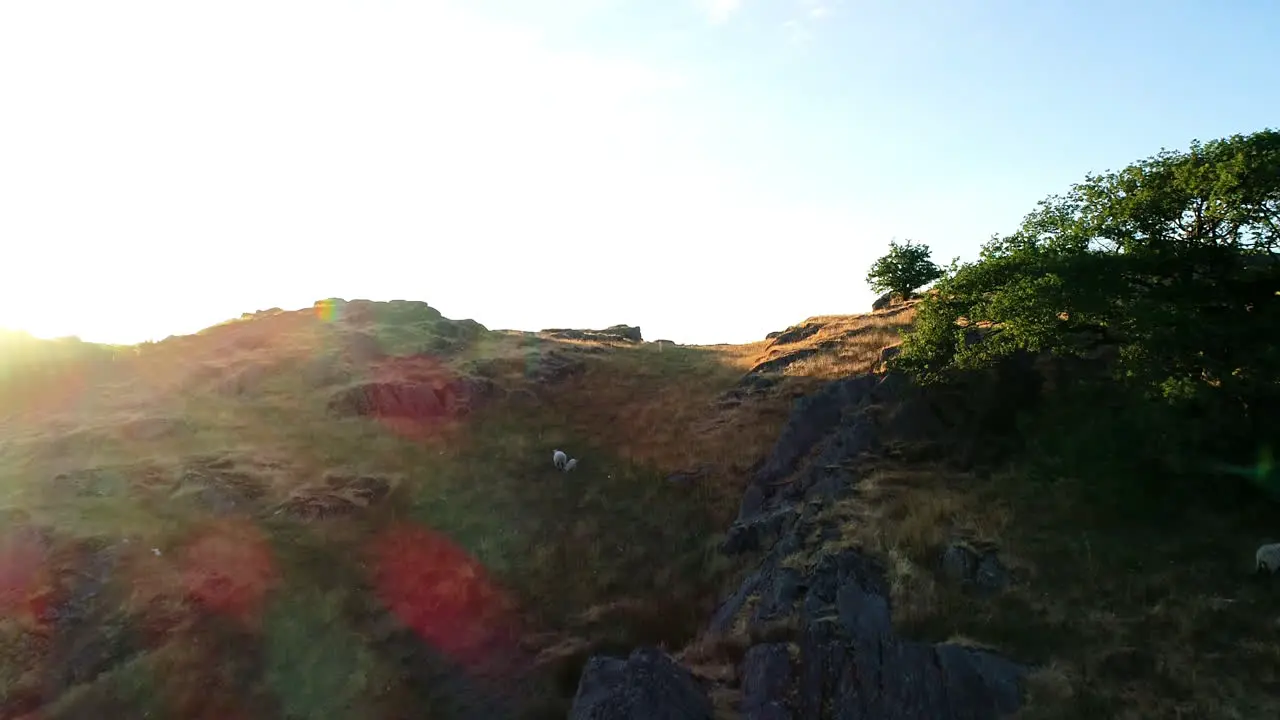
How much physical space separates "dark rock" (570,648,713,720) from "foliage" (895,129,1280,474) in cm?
1455

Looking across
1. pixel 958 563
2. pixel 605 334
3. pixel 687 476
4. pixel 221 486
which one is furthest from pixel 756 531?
pixel 605 334

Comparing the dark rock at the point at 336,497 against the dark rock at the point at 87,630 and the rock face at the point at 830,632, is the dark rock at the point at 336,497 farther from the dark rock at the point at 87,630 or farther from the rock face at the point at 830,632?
the rock face at the point at 830,632

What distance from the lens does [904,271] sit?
5628 cm

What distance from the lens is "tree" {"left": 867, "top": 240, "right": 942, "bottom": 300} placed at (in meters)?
56.2

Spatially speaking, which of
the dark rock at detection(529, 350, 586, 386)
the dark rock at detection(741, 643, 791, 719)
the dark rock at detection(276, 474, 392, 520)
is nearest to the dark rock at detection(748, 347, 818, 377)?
the dark rock at detection(529, 350, 586, 386)

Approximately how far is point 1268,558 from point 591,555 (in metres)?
21.2

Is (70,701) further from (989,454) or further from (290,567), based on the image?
(989,454)

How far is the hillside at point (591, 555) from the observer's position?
18.1m

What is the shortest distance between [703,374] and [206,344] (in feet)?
120

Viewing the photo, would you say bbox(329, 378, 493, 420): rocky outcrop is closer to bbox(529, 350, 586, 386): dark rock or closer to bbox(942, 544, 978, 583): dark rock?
bbox(529, 350, 586, 386): dark rock

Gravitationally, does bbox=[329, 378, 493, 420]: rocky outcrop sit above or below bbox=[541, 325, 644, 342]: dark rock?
below

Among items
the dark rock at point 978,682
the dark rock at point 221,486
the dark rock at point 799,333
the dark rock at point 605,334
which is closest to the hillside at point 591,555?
the dark rock at point 978,682

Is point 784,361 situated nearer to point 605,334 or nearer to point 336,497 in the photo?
point 336,497

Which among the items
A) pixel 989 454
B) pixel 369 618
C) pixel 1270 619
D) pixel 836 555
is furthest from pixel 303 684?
pixel 1270 619
